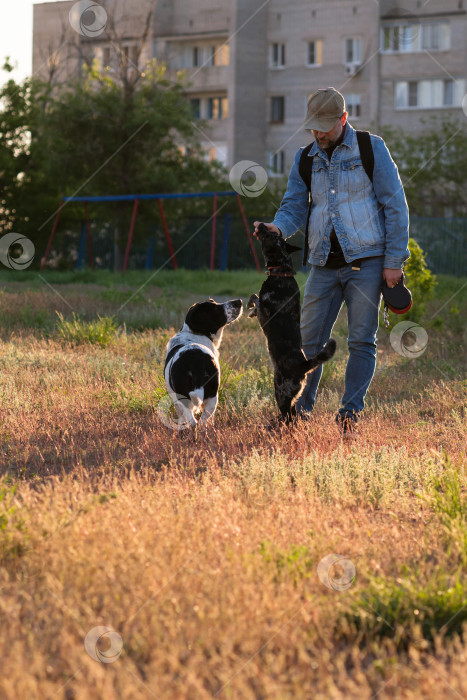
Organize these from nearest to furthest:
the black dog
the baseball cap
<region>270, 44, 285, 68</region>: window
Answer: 1. the baseball cap
2. the black dog
3. <region>270, 44, 285, 68</region>: window

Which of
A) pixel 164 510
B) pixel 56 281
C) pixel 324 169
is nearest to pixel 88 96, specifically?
pixel 56 281

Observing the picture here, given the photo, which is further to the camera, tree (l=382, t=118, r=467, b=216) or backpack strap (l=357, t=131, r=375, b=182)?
tree (l=382, t=118, r=467, b=216)

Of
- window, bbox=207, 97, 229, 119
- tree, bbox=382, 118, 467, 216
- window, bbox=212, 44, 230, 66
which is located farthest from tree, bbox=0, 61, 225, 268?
window, bbox=212, 44, 230, 66

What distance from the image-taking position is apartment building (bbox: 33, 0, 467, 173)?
138ft

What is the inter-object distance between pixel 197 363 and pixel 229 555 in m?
2.74

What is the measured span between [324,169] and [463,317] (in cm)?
937

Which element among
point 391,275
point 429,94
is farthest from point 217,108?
point 391,275

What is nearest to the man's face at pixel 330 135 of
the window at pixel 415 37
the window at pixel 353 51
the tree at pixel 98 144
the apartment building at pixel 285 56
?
the tree at pixel 98 144

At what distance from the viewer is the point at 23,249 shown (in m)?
30.9

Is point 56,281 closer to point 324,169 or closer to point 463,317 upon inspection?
point 463,317

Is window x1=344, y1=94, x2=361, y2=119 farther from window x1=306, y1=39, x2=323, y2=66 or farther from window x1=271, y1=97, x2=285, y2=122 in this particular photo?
window x1=271, y1=97, x2=285, y2=122

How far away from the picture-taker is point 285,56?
44875 millimetres

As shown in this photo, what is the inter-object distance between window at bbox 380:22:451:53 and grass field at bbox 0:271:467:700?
126 feet

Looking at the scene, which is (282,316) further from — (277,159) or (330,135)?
(277,159)
